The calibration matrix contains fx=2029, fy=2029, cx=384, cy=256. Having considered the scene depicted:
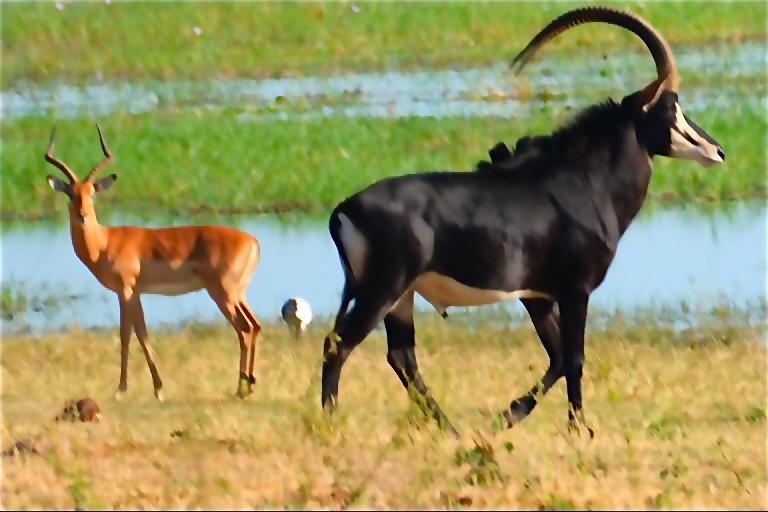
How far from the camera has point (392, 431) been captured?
848 centimetres

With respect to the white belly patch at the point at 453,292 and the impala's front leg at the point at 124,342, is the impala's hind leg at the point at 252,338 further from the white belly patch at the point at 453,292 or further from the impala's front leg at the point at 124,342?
the white belly patch at the point at 453,292

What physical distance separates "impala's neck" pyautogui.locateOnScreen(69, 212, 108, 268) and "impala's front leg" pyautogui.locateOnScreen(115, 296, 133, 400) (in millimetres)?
279

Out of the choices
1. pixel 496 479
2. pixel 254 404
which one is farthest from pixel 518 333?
pixel 496 479

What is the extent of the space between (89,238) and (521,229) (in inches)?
123

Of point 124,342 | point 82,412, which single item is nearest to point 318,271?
point 124,342

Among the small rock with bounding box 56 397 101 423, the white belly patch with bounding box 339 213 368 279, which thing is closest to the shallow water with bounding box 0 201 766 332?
the small rock with bounding box 56 397 101 423

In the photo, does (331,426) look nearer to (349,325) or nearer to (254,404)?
(349,325)

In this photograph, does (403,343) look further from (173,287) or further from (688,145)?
(173,287)

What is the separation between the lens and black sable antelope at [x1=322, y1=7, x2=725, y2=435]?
8.32m

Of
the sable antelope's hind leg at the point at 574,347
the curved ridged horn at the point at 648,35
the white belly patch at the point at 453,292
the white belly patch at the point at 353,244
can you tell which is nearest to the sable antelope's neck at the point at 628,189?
the curved ridged horn at the point at 648,35

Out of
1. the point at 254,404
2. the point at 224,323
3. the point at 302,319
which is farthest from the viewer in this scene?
the point at 224,323

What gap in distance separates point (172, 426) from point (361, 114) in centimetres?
1118

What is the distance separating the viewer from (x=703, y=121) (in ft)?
60.2

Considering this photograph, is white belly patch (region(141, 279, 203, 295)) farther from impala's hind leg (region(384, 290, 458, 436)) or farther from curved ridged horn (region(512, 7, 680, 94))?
curved ridged horn (region(512, 7, 680, 94))
